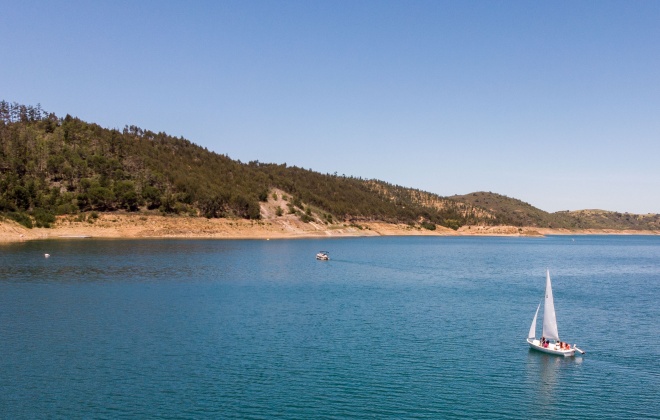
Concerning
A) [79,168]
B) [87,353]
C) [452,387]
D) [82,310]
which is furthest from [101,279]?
[79,168]

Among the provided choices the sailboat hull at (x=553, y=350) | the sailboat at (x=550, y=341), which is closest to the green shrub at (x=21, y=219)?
the sailboat at (x=550, y=341)

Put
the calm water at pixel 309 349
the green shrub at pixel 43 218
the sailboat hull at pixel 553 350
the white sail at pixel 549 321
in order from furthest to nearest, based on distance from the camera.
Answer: the green shrub at pixel 43 218 → the white sail at pixel 549 321 → the sailboat hull at pixel 553 350 → the calm water at pixel 309 349

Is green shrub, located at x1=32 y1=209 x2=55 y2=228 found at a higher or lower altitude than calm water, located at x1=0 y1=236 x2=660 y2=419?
higher

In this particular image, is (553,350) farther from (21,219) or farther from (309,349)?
(21,219)

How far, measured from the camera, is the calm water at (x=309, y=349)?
3216 cm

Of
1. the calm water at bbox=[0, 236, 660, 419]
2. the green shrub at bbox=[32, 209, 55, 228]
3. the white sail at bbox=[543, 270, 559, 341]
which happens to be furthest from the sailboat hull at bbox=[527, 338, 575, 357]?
the green shrub at bbox=[32, 209, 55, 228]

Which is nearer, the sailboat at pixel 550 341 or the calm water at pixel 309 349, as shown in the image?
the calm water at pixel 309 349

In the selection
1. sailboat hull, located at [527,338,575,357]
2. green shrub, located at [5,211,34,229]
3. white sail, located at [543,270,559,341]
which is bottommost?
sailboat hull, located at [527,338,575,357]

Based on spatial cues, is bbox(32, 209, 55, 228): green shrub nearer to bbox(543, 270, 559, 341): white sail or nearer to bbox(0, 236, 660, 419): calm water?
bbox(0, 236, 660, 419): calm water

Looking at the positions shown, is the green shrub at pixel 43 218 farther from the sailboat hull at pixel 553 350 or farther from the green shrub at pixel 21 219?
the sailboat hull at pixel 553 350

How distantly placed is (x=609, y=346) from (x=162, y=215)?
166595 mm

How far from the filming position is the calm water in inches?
1266

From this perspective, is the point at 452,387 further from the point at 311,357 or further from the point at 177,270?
the point at 177,270

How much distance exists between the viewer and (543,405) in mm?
32906
